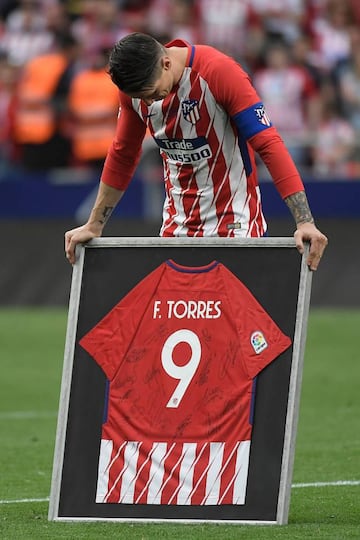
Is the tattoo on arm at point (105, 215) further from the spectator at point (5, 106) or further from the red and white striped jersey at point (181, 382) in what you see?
the spectator at point (5, 106)

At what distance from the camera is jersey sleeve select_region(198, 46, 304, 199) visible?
20.0 feet

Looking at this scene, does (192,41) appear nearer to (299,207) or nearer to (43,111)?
(43,111)

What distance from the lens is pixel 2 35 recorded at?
20.2 m

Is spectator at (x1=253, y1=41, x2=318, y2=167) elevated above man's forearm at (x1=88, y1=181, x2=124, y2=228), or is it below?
above

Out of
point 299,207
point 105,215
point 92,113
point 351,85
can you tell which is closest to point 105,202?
point 105,215

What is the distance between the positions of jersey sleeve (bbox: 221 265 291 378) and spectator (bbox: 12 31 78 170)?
11553 millimetres

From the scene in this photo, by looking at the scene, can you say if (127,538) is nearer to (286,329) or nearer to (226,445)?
(226,445)

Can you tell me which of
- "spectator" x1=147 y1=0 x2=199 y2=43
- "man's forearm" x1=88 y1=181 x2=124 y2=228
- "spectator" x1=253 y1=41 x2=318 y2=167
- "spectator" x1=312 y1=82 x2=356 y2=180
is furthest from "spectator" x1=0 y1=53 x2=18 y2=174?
"man's forearm" x1=88 y1=181 x2=124 y2=228

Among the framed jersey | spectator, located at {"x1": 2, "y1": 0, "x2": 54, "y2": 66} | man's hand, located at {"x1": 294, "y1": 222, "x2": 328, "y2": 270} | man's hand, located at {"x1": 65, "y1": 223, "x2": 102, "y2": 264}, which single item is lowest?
the framed jersey

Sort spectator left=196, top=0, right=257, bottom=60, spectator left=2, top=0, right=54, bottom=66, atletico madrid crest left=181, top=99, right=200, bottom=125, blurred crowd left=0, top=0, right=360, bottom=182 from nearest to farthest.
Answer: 1. atletico madrid crest left=181, top=99, right=200, bottom=125
2. blurred crowd left=0, top=0, right=360, bottom=182
3. spectator left=196, top=0, right=257, bottom=60
4. spectator left=2, top=0, right=54, bottom=66

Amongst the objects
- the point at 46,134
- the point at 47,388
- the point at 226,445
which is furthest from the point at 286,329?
the point at 46,134

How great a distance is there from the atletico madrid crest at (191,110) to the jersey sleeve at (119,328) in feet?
2.13

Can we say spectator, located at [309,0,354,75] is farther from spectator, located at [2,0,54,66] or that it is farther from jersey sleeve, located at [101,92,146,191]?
jersey sleeve, located at [101,92,146,191]

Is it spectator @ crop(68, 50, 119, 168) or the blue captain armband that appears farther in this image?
spectator @ crop(68, 50, 119, 168)
